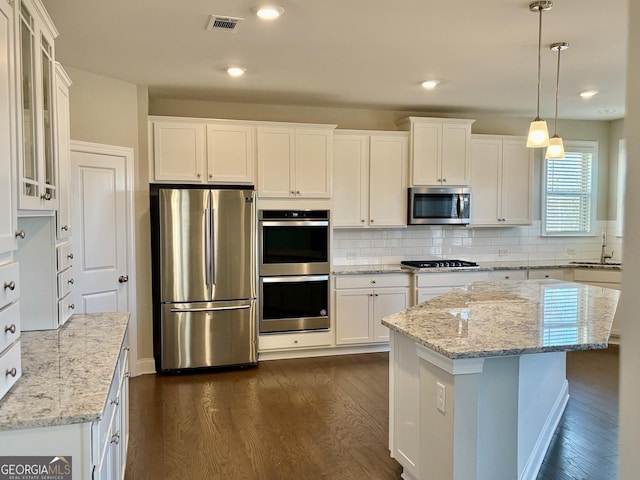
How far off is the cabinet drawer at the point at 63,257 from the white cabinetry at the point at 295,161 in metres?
2.31

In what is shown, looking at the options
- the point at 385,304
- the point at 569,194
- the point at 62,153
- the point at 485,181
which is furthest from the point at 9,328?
the point at 569,194

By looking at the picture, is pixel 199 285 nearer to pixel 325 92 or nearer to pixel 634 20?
pixel 325 92

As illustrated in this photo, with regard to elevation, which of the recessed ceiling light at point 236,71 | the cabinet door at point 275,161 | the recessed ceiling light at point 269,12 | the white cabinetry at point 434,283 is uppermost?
the recessed ceiling light at point 236,71

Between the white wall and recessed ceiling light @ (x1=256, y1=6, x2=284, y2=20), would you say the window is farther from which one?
the white wall

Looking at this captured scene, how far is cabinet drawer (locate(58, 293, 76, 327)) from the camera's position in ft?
8.94

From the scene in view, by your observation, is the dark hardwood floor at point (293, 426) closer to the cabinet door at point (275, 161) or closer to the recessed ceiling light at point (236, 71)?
the cabinet door at point (275, 161)

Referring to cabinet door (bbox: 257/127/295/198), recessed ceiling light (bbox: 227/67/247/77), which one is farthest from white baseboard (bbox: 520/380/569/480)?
recessed ceiling light (bbox: 227/67/247/77)

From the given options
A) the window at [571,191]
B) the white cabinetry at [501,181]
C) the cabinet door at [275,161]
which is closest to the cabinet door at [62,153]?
the cabinet door at [275,161]

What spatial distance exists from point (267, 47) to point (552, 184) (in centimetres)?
448

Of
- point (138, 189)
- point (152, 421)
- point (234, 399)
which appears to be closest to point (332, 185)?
point (138, 189)

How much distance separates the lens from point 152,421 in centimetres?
362

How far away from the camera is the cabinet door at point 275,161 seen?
504cm

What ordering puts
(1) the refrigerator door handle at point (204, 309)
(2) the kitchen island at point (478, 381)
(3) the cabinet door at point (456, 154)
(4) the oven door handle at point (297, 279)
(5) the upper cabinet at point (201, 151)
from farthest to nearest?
1. (3) the cabinet door at point (456, 154)
2. (4) the oven door handle at point (297, 279)
3. (5) the upper cabinet at point (201, 151)
4. (1) the refrigerator door handle at point (204, 309)
5. (2) the kitchen island at point (478, 381)

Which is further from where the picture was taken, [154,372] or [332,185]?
[332,185]
